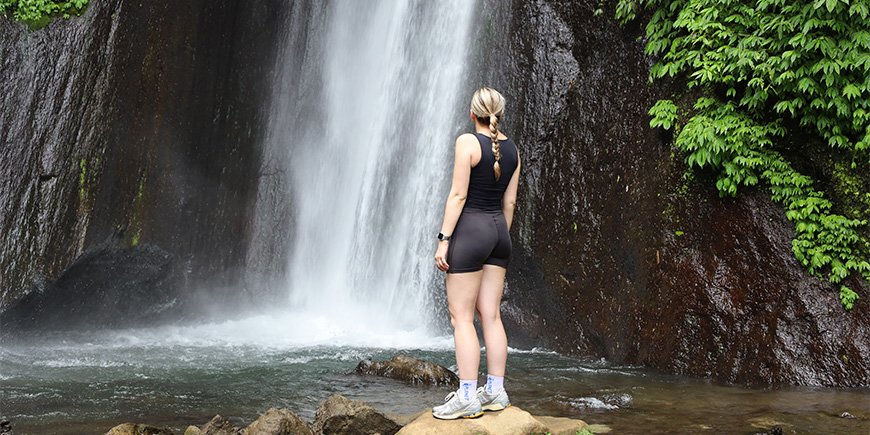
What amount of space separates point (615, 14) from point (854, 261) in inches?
161

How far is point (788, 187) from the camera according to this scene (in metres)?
7.59

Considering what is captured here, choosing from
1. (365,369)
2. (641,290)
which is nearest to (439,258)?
(365,369)

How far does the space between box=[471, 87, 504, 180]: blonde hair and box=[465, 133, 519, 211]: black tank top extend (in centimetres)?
3

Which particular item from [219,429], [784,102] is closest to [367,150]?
[784,102]

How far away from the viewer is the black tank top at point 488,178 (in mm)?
4387

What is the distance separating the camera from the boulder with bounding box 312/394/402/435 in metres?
4.73

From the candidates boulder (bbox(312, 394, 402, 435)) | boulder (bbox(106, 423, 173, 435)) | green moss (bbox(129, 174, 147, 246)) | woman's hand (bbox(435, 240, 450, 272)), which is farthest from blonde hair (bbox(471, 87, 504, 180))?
green moss (bbox(129, 174, 147, 246))

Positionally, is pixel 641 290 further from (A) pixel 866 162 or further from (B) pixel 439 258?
(B) pixel 439 258

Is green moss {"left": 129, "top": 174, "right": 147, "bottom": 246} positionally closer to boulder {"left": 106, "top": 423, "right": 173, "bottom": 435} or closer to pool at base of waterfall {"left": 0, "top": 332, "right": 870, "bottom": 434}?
pool at base of waterfall {"left": 0, "top": 332, "right": 870, "bottom": 434}

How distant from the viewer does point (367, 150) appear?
1338 cm

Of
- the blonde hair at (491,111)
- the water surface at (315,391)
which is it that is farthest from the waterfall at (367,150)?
the blonde hair at (491,111)

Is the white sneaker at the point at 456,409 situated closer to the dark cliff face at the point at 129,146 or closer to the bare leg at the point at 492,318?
the bare leg at the point at 492,318

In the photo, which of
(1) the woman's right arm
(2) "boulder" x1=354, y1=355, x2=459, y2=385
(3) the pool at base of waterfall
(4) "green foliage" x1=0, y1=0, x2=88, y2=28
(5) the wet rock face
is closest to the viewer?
(1) the woman's right arm

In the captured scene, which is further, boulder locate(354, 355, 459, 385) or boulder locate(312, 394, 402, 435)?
boulder locate(354, 355, 459, 385)
